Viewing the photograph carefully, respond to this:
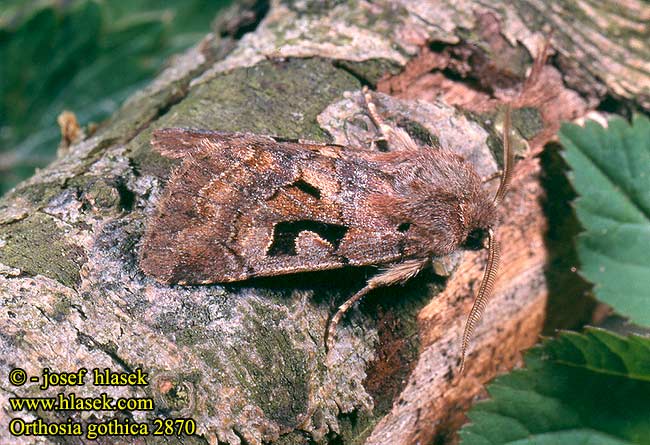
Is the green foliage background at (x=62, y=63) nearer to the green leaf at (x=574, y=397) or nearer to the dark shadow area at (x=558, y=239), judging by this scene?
the dark shadow area at (x=558, y=239)

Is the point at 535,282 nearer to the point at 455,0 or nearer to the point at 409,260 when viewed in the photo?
the point at 409,260

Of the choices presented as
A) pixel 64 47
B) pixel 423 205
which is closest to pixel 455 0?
pixel 423 205

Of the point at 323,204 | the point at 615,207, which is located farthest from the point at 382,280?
the point at 615,207

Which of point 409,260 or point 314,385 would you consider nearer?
point 314,385

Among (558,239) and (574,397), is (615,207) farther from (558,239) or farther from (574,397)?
(574,397)

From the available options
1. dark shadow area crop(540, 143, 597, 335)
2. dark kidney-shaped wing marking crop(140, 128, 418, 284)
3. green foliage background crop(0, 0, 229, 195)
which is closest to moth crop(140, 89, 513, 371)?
dark kidney-shaped wing marking crop(140, 128, 418, 284)
